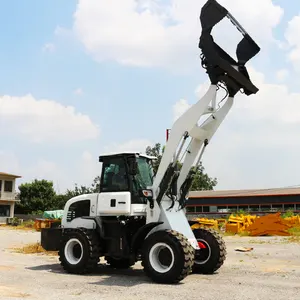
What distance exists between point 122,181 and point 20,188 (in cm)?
5637

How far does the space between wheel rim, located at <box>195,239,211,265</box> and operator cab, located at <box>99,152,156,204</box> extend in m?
1.88

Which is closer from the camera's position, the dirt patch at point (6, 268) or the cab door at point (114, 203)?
the cab door at point (114, 203)

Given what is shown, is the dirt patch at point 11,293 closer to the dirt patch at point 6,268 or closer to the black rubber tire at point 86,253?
the black rubber tire at point 86,253

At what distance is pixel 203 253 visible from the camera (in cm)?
1218

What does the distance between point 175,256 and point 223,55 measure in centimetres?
487

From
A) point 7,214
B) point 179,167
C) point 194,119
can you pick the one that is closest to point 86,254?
point 179,167

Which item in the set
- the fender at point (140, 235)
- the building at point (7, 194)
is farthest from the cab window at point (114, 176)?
the building at point (7, 194)

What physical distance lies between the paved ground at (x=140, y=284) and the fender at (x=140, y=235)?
2.51 feet

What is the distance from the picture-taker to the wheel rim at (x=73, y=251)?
1223cm

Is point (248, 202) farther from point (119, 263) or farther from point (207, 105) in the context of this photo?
point (207, 105)

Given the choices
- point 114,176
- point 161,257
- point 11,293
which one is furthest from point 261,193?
point 11,293

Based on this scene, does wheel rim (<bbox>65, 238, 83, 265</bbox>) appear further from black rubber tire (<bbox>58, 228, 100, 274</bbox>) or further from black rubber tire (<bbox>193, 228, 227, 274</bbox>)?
black rubber tire (<bbox>193, 228, 227, 274</bbox>)

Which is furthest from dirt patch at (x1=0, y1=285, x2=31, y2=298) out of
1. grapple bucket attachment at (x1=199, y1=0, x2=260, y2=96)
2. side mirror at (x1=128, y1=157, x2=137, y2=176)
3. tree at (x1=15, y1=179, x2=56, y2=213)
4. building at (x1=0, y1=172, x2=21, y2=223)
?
tree at (x1=15, y1=179, x2=56, y2=213)

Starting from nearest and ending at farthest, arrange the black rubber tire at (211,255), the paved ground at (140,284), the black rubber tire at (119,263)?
the paved ground at (140,284) → the black rubber tire at (211,255) → the black rubber tire at (119,263)
